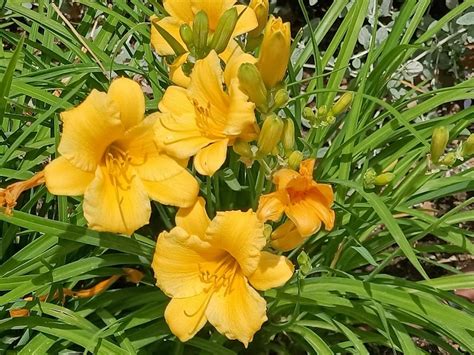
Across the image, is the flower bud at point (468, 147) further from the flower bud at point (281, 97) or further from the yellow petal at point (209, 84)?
the yellow petal at point (209, 84)

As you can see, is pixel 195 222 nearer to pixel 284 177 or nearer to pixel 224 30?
pixel 284 177

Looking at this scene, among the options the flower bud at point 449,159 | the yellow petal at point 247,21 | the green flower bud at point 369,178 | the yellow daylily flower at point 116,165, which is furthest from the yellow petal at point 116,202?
the flower bud at point 449,159

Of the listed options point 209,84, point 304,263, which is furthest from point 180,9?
point 304,263

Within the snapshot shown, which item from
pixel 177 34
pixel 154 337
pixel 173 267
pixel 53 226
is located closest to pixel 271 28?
pixel 177 34

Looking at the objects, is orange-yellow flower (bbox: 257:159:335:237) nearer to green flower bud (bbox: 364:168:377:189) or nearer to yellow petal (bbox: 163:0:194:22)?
green flower bud (bbox: 364:168:377:189)

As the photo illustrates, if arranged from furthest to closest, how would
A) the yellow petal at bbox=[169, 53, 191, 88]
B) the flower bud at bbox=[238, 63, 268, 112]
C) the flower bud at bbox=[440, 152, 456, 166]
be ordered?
the yellow petal at bbox=[169, 53, 191, 88], the flower bud at bbox=[440, 152, 456, 166], the flower bud at bbox=[238, 63, 268, 112]

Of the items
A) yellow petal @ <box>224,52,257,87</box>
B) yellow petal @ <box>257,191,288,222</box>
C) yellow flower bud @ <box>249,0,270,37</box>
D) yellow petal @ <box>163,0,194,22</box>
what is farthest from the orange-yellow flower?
yellow petal @ <box>163,0,194,22</box>

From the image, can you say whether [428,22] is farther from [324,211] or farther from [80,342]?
[80,342]
